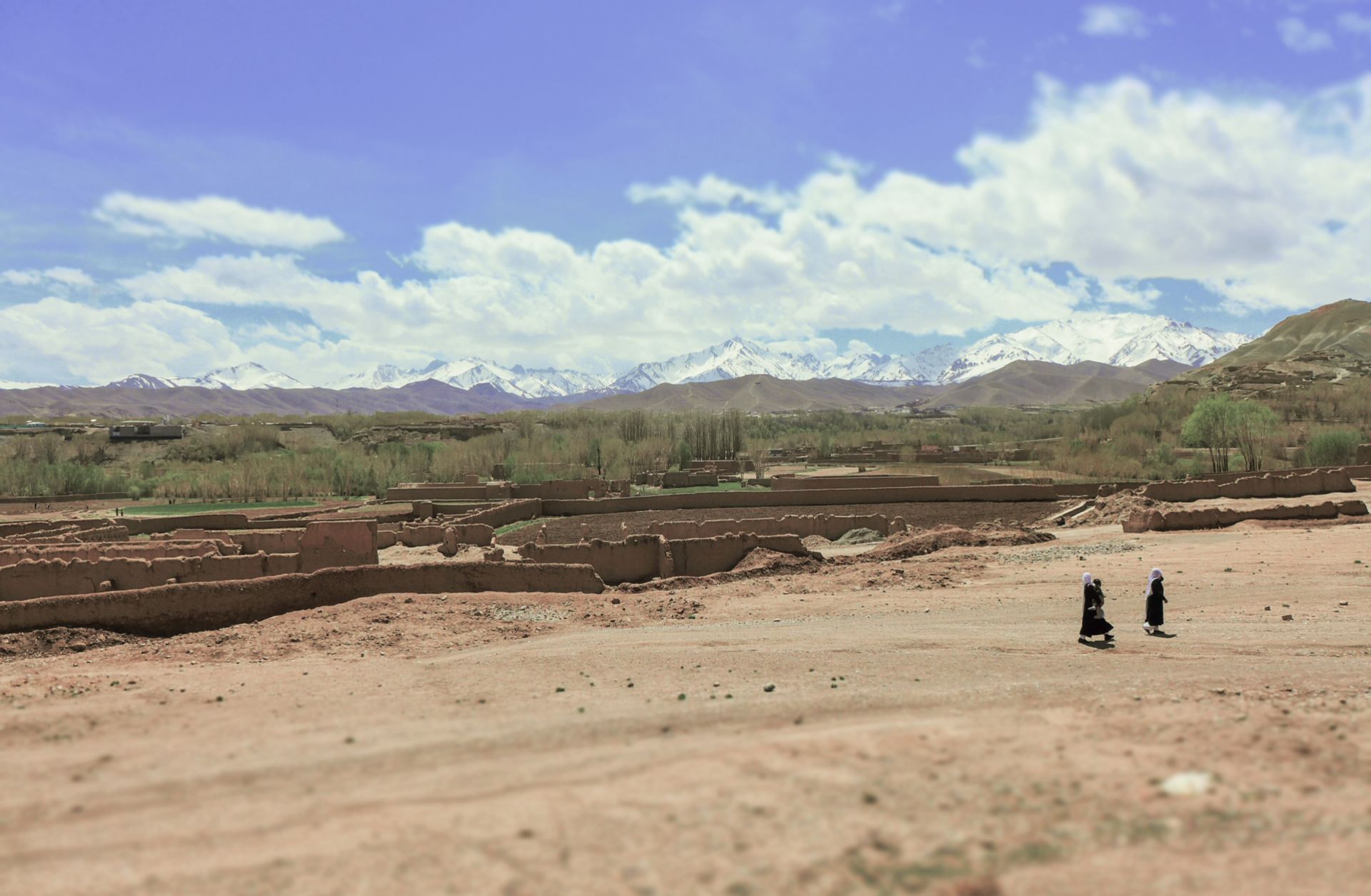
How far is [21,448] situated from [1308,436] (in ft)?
347

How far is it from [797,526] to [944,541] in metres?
6.13

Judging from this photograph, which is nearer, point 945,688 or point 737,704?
point 737,704

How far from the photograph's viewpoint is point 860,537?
27.4 m

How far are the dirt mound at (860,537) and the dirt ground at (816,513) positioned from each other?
5630 millimetres

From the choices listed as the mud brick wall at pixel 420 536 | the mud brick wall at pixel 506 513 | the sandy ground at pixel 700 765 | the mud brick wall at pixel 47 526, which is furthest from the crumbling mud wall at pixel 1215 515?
the mud brick wall at pixel 47 526

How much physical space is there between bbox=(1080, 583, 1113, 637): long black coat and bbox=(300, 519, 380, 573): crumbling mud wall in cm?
1349

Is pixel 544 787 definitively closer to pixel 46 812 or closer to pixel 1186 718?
pixel 46 812

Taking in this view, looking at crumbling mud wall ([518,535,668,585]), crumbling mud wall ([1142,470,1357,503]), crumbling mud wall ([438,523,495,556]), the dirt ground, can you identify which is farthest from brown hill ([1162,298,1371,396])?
crumbling mud wall ([518,535,668,585])

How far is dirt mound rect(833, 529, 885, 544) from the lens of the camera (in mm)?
27062

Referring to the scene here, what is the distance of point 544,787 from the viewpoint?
18.6 feet

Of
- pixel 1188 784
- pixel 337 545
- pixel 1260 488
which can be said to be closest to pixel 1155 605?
pixel 1188 784

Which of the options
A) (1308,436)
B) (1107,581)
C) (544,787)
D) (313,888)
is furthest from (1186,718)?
(1308,436)

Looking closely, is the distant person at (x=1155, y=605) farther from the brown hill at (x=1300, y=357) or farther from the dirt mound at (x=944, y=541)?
the brown hill at (x=1300, y=357)

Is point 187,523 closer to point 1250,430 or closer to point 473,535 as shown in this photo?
point 473,535
